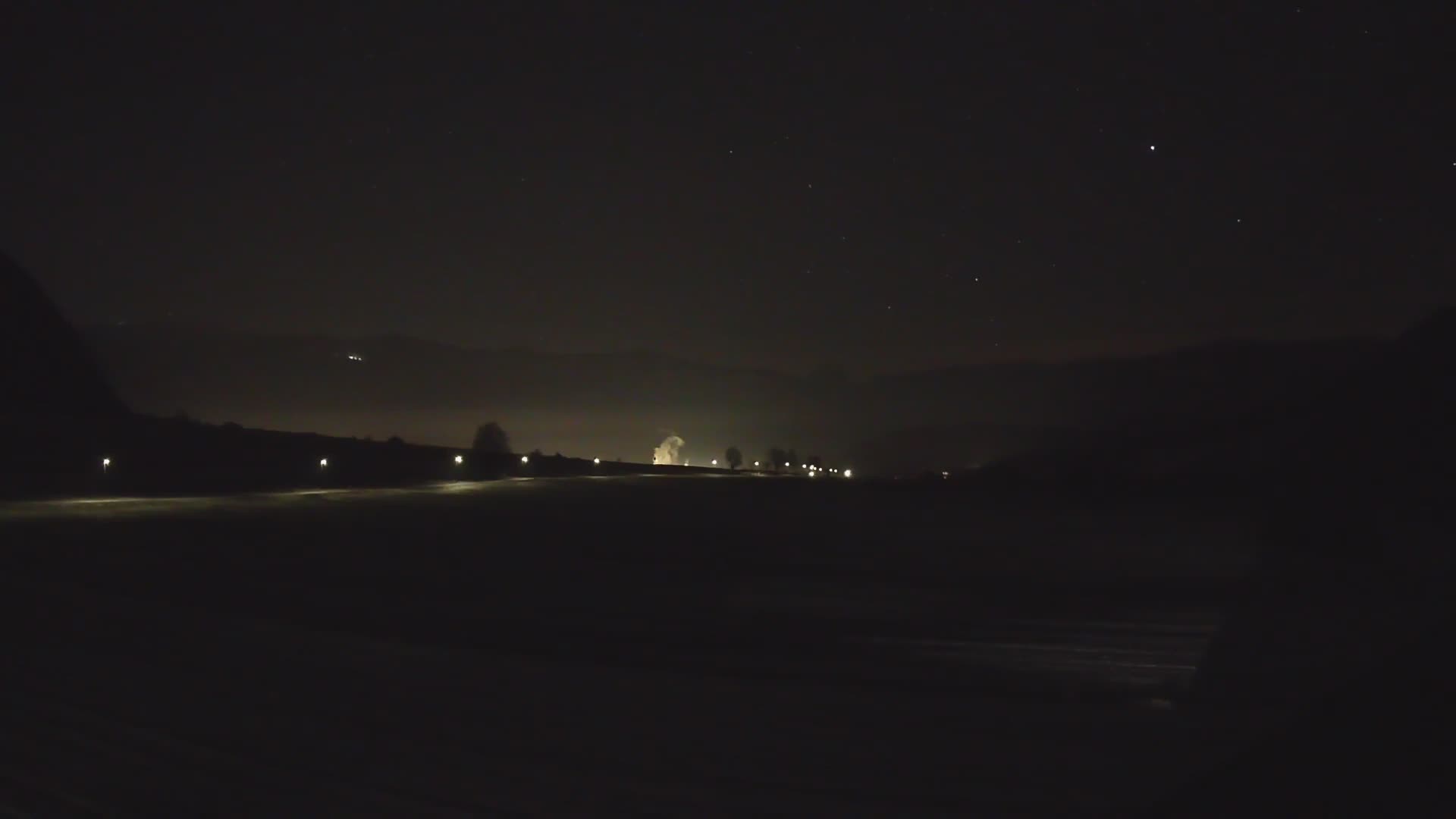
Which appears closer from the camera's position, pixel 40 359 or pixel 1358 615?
pixel 1358 615

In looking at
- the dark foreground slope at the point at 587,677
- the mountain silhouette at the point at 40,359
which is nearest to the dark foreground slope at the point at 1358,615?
the dark foreground slope at the point at 587,677

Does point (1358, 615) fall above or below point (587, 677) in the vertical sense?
above

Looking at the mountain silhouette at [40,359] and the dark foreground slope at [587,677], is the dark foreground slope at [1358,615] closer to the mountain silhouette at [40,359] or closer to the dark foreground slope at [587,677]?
the dark foreground slope at [587,677]

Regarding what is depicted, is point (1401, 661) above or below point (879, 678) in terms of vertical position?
above

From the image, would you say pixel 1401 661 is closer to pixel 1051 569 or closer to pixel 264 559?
pixel 1051 569

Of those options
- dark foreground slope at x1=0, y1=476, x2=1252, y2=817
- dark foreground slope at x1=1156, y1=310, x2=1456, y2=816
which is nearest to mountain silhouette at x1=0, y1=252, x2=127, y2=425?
dark foreground slope at x1=0, y1=476, x2=1252, y2=817

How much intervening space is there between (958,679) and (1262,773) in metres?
5.37

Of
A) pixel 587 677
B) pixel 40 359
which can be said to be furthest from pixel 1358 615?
pixel 40 359

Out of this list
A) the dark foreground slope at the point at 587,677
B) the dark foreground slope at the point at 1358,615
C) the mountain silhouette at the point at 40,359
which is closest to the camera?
the dark foreground slope at the point at 1358,615

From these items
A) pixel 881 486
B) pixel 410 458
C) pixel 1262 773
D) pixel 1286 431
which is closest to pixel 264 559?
pixel 1286 431

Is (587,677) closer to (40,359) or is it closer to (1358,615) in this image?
(1358,615)

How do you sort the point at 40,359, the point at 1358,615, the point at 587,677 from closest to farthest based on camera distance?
the point at 1358,615
the point at 587,677
the point at 40,359

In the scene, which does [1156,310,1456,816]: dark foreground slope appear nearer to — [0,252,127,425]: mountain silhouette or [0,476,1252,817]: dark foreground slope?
[0,476,1252,817]: dark foreground slope

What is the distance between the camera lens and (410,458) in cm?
5044
